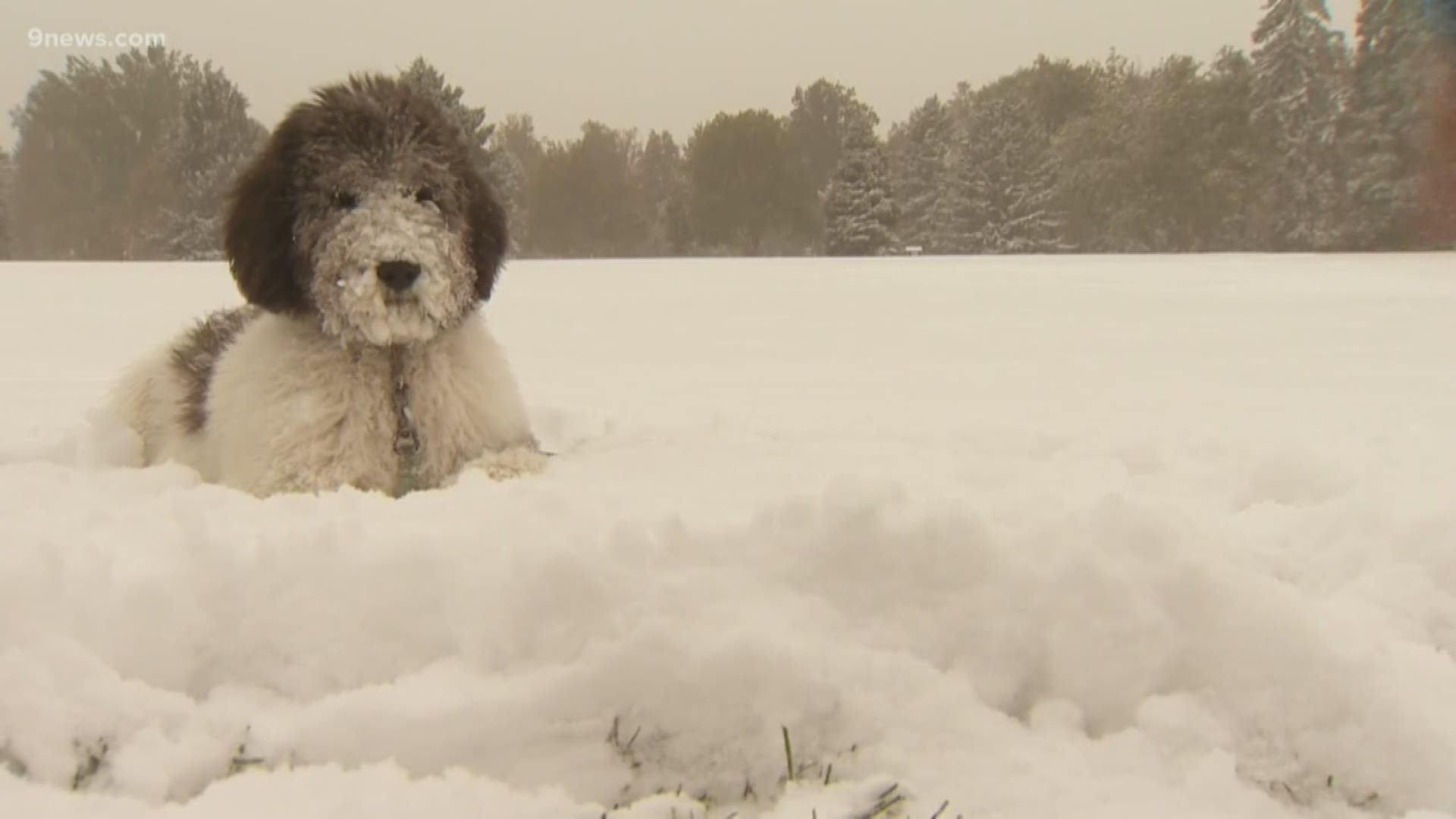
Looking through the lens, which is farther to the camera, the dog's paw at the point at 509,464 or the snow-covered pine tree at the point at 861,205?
the snow-covered pine tree at the point at 861,205

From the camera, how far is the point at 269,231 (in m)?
2.84

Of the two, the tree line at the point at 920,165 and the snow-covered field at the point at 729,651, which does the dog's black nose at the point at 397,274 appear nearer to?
the snow-covered field at the point at 729,651

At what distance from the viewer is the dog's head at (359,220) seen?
270cm

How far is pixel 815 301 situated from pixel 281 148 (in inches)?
345

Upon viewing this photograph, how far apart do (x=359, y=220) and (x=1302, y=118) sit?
32961 mm

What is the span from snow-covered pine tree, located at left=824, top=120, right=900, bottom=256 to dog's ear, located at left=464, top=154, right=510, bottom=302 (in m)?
34.5

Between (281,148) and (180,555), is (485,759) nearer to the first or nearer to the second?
(180,555)

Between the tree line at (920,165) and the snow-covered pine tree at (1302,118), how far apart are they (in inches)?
3.1

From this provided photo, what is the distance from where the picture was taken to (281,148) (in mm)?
2898

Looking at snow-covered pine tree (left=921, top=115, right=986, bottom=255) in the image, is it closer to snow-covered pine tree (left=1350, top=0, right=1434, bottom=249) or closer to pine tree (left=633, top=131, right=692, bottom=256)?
pine tree (left=633, top=131, right=692, bottom=256)

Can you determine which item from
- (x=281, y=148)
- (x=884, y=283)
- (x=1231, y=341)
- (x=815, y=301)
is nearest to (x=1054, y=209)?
(x=884, y=283)

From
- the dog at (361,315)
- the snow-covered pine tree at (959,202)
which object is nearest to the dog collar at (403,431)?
the dog at (361,315)

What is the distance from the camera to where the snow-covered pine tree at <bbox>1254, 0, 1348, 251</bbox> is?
2706 cm

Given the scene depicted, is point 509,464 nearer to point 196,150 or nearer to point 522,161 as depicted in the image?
point 196,150
